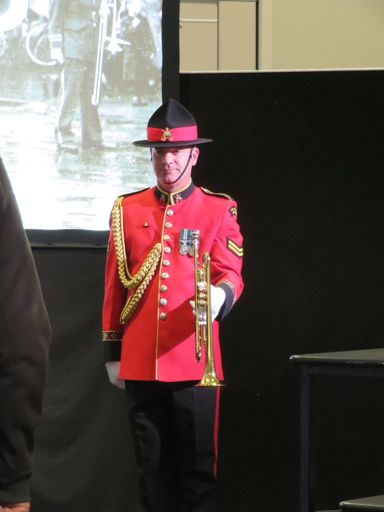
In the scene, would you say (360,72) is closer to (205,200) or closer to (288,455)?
(205,200)

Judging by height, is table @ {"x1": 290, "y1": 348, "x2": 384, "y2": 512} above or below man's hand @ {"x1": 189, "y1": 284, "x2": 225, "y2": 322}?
below

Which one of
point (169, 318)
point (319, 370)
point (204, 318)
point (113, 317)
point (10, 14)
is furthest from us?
point (10, 14)

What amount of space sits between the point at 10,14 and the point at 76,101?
378 millimetres

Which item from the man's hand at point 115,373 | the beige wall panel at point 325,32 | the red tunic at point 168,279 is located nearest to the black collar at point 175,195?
the red tunic at point 168,279

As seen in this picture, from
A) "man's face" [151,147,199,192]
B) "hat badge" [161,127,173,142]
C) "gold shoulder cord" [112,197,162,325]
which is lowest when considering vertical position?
"gold shoulder cord" [112,197,162,325]

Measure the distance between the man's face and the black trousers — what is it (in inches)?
22.3

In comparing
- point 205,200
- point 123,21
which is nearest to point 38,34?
point 123,21

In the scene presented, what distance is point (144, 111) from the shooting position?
405cm

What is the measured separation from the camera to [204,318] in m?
3.06

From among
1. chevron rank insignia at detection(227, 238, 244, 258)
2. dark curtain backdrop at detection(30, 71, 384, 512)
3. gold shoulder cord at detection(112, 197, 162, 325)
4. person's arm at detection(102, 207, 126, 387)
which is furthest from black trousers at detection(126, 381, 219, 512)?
dark curtain backdrop at detection(30, 71, 384, 512)

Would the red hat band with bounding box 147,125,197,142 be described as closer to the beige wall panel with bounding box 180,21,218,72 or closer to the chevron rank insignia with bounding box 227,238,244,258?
the chevron rank insignia with bounding box 227,238,244,258

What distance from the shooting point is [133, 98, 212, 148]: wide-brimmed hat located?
3287 mm

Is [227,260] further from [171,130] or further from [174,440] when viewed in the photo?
[174,440]

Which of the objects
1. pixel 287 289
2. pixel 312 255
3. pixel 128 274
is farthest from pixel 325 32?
pixel 128 274
